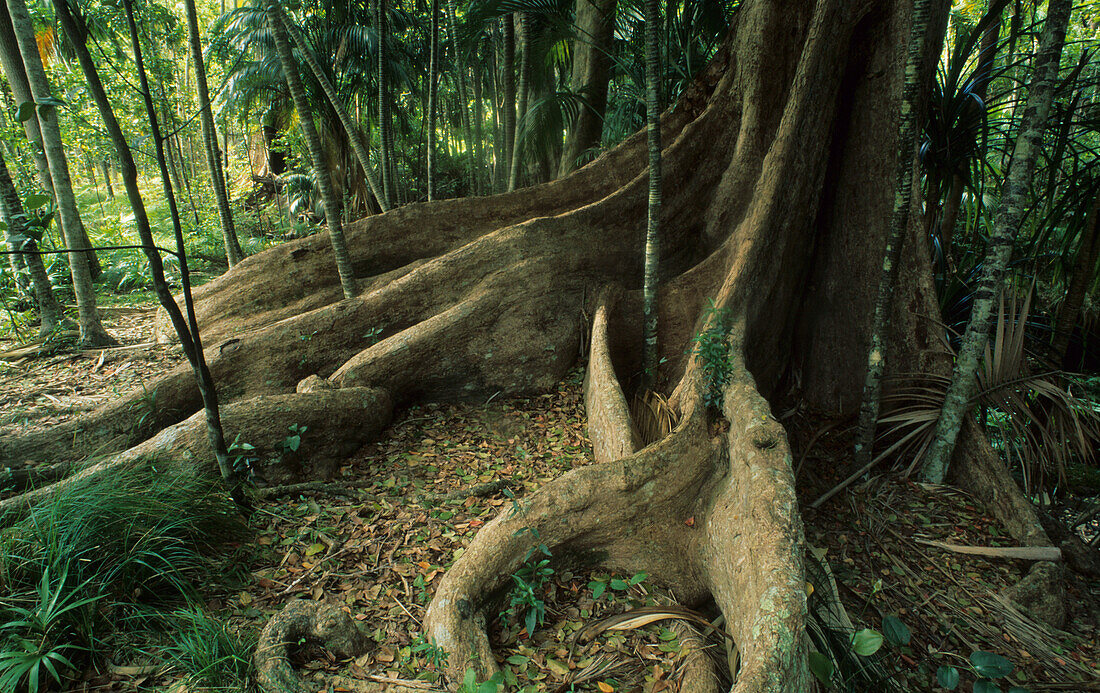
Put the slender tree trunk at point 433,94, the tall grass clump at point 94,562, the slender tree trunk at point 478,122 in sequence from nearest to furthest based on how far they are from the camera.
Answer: the tall grass clump at point 94,562 → the slender tree trunk at point 433,94 → the slender tree trunk at point 478,122

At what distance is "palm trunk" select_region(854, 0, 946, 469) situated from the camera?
9.39 feet

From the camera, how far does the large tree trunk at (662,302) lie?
272 centimetres

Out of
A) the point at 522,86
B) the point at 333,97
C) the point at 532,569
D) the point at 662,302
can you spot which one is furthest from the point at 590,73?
the point at 532,569

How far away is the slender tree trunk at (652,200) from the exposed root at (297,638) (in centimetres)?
243

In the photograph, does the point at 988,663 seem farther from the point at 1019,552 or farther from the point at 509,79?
the point at 509,79

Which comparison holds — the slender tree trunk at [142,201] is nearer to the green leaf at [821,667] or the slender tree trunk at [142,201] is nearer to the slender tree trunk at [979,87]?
the green leaf at [821,667]

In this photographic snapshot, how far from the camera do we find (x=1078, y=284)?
4391mm

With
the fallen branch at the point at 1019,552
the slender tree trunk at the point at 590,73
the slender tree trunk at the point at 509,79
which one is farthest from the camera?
the slender tree trunk at the point at 509,79

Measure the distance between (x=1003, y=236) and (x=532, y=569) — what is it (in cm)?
310

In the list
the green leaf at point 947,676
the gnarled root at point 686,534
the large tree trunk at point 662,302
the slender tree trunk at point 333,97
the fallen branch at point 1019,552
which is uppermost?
the slender tree trunk at point 333,97

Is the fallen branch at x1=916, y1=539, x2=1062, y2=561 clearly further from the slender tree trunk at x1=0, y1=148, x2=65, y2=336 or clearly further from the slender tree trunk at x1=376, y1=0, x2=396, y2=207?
the slender tree trunk at x1=0, y1=148, x2=65, y2=336

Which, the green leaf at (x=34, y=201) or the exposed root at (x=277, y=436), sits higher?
the green leaf at (x=34, y=201)

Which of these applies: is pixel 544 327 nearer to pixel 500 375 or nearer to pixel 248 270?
pixel 500 375

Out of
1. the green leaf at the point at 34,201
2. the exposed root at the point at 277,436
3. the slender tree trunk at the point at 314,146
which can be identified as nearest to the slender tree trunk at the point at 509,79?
the slender tree trunk at the point at 314,146
